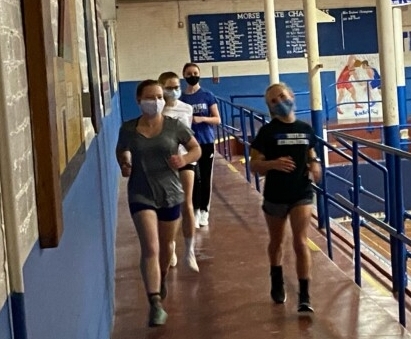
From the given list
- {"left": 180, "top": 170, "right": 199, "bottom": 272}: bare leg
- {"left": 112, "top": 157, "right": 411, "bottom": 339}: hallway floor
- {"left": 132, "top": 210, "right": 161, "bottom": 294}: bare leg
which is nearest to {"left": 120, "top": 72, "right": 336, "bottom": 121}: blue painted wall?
{"left": 112, "top": 157, "right": 411, "bottom": 339}: hallway floor

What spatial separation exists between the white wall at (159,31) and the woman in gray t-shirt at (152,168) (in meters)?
13.9

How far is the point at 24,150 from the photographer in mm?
1935

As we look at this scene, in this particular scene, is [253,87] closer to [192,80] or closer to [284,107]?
[192,80]

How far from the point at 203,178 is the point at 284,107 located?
2.95 m

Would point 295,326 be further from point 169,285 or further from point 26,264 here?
point 26,264

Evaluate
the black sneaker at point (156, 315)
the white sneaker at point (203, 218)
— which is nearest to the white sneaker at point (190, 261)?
the black sneaker at point (156, 315)

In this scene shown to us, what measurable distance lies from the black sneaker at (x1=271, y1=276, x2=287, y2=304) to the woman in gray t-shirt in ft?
2.89

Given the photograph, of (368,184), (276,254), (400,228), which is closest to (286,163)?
(276,254)

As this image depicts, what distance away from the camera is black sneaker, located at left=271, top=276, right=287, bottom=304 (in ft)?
17.8

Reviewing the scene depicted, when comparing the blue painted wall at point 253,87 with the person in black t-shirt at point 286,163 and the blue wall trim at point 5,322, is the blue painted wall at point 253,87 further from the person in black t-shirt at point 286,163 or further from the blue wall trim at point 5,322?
the blue wall trim at point 5,322

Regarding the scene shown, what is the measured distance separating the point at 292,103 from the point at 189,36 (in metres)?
14.1

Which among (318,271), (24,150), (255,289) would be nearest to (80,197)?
(24,150)

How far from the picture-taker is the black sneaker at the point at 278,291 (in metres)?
5.41

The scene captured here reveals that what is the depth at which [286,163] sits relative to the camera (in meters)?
4.87
